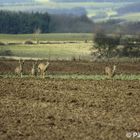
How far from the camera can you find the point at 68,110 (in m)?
18.4

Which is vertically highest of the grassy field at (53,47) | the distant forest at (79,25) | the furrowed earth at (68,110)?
the distant forest at (79,25)

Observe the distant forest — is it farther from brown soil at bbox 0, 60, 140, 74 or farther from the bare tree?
brown soil at bbox 0, 60, 140, 74

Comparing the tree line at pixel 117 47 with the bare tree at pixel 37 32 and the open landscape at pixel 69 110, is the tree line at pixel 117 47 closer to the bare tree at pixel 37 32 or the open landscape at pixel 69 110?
the bare tree at pixel 37 32

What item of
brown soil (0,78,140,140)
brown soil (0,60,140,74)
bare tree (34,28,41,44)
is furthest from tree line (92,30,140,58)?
brown soil (0,78,140,140)

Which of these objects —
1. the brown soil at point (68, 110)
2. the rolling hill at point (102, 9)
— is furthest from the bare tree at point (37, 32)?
the brown soil at point (68, 110)

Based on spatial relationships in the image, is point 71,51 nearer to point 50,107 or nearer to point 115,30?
point 115,30

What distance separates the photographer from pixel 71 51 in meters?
70.9

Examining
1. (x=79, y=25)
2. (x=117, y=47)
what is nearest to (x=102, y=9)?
(x=117, y=47)

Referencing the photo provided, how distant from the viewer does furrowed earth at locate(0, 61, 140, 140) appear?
14.6m

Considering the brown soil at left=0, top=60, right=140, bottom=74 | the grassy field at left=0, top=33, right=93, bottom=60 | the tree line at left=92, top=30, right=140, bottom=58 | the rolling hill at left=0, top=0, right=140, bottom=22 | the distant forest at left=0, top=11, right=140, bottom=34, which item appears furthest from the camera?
the rolling hill at left=0, top=0, right=140, bottom=22

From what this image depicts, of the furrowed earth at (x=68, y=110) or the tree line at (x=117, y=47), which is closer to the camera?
the furrowed earth at (x=68, y=110)

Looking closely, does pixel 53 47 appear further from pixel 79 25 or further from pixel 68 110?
pixel 68 110

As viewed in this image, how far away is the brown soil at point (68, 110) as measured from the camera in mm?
14602

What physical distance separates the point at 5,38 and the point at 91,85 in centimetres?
6176
